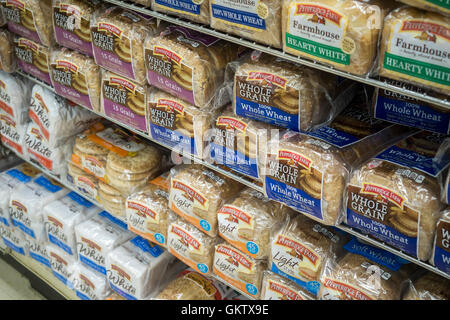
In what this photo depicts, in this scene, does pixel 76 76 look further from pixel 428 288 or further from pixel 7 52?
pixel 428 288

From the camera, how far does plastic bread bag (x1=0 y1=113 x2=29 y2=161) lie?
2668 mm

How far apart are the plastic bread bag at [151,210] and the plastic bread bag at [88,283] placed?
18.3 inches

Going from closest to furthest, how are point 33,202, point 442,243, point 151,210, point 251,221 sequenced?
point 442,243 < point 251,221 < point 151,210 < point 33,202

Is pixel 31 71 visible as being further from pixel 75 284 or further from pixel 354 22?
pixel 354 22

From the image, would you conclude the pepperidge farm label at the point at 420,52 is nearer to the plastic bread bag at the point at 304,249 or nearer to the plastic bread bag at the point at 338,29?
the plastic bread bag at the point at 338,29

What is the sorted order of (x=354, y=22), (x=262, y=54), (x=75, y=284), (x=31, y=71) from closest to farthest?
(x=354, y=22) < (x=262, y=54) < (x=31, y=71) < (x=75, y=284)

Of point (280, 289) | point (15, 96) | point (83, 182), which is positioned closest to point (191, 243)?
point (280, 289)

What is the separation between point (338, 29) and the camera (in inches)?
52.6

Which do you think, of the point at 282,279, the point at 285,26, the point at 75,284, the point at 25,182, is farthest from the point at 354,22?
the point at 25,182

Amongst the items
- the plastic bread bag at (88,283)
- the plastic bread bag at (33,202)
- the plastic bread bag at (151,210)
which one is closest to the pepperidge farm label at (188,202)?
the plastic bread bag at (151,210)

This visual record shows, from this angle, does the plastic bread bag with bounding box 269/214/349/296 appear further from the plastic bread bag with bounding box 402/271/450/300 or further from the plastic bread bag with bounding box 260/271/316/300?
the plastic bread bag with bounding box 402/271/450/300

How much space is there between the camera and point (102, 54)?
2016 mm

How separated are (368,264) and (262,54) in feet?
2.71

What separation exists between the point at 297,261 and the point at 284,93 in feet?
2.05
